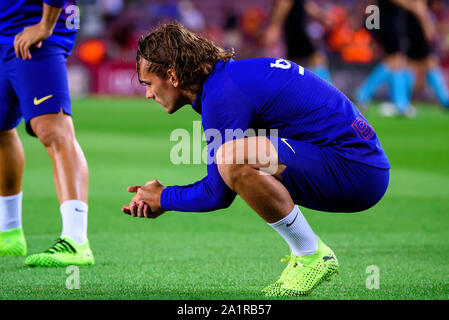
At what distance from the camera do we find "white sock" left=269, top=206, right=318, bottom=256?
368 cm

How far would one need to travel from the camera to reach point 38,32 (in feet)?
14.9

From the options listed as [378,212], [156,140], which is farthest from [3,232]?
[156,140]

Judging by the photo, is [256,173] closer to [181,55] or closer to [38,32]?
[181,55]

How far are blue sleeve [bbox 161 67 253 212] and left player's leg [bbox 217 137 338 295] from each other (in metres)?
0.07

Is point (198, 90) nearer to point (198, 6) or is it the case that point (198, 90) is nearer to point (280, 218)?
point (280, 218)

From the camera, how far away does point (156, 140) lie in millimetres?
11742

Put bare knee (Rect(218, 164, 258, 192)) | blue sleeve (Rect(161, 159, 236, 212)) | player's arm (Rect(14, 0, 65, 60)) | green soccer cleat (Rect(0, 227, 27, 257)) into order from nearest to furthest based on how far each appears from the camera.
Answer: bare knee (Rect(218, 164, 258, 192)), blue sleeve (Rect(161, 159, 236, 212)), player's arm (Rect(14, 0, 65, 60)), green soccer cleat (Rect(0, 227, 27, 257))

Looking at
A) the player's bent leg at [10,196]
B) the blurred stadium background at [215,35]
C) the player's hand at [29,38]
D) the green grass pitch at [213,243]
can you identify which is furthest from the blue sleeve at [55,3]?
the blurred stadium background at [215,35]

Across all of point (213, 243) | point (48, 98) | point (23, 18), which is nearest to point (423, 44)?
point (213, 243)

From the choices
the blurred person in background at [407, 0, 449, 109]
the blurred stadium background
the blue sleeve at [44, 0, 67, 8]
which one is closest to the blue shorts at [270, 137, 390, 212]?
the blue sleeve at [44, 0, 67, 8]

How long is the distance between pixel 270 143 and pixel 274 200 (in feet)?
0.84

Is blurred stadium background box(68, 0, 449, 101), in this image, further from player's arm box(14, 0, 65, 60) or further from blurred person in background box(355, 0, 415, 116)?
player's arm box(14, 0, 65, 60)

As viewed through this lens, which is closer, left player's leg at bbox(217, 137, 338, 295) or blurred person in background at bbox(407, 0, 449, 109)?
left player's leg at bbox(217, 137, 338, 295)

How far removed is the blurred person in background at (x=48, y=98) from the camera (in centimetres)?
452
